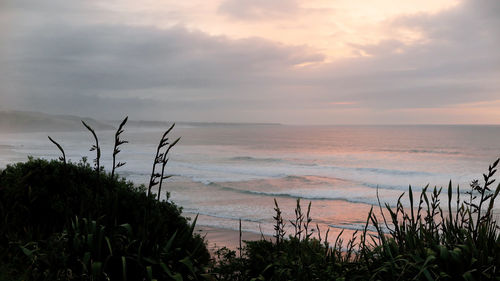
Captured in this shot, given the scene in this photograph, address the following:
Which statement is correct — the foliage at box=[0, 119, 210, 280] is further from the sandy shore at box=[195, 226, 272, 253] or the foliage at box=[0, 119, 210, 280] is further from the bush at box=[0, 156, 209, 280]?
the sandy shore at box=[195, 226, 272, 253]

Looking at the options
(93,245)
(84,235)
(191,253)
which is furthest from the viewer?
(191,253)

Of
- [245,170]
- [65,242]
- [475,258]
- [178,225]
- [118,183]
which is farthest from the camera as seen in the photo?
[245,170]

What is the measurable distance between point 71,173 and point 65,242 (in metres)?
2.52

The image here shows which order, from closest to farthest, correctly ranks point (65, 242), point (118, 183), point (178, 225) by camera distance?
1. point (65, 242)
2. point (178, 225)
3. point (118, 183)

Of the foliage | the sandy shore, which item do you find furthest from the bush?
the sandy shore

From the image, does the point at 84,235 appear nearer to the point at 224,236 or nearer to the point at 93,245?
the point at 93,245

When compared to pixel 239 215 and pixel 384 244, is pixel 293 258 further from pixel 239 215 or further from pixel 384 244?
pixel 239 215

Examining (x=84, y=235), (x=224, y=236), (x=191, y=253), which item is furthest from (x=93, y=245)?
(x=224, y=236)

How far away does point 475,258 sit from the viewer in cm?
342

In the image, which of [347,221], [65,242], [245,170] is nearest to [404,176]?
[245,170]

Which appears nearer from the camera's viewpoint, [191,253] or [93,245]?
[93,245]

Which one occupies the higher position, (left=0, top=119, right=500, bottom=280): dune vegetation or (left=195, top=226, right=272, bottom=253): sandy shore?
(left=0, top=119, right=500, bottom=280): dune vegetation

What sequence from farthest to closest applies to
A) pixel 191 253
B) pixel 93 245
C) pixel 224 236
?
pixel 224 236 < pixel 191 253 < pixel 93 245

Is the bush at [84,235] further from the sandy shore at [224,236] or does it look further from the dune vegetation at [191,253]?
the sandy shore at [224,236]
